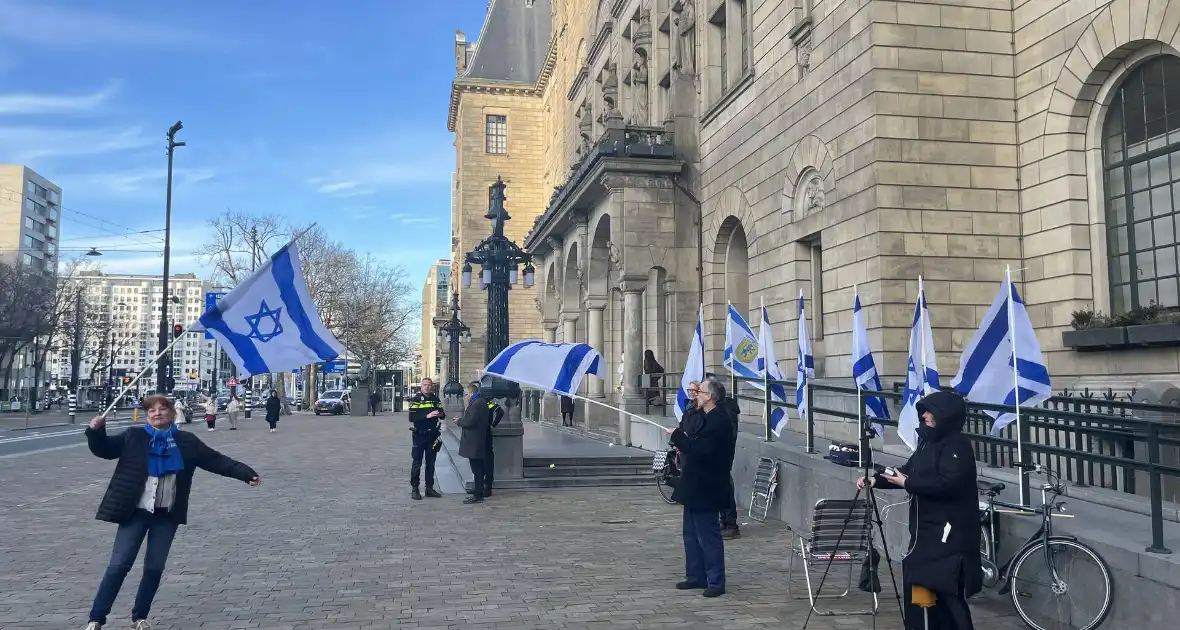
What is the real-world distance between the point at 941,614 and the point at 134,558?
5.45 meters

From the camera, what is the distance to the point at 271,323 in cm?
782

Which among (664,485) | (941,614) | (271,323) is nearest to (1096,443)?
(941,614)

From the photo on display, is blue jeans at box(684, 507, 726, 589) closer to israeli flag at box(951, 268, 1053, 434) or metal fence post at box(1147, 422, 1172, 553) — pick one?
israeli flag at box(951, 268, 1053, 434)

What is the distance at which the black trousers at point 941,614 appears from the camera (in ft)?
17.0

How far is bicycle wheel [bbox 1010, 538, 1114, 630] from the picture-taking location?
19.7ft

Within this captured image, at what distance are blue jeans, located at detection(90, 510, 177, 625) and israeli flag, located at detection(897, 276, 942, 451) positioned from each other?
634cm

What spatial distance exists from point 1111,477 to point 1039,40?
730 centimetres

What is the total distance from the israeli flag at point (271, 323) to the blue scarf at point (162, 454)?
1.01 m

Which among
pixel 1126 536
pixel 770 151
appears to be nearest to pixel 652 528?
pixel 1126 536

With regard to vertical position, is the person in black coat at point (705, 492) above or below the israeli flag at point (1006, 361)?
below

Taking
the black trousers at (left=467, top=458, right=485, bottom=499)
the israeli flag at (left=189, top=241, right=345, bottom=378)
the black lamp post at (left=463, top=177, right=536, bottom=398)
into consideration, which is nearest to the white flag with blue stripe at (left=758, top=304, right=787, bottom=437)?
the black trousers at (left=467, top=458, right=485, bottom=499)

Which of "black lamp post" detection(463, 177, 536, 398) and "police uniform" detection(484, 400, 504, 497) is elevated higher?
"black lamp post" detection(463, 177, 536, 398)

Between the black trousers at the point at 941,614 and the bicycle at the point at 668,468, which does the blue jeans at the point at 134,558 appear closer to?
the black trousers at the point at 941,614

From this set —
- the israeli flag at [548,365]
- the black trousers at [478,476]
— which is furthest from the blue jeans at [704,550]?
the black trousers at [478,476]
